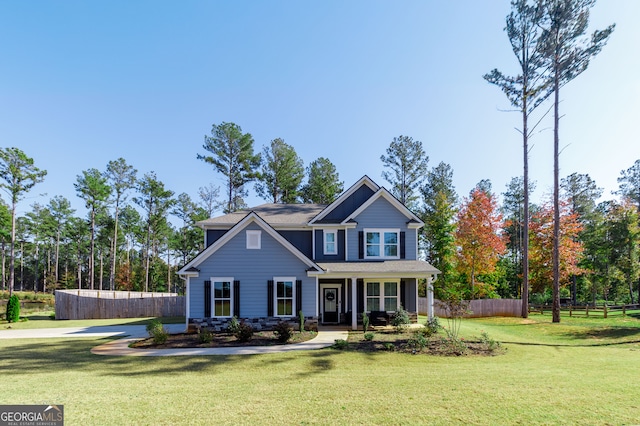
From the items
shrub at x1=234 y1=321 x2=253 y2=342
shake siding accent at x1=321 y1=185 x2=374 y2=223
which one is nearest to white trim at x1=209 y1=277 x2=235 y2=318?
shrub at x1=234 y1=321 x2=253 y2=342

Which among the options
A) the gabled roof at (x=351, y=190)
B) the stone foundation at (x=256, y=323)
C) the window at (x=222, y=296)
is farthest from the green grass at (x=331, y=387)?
the gabled roof at (x=351, y=190)

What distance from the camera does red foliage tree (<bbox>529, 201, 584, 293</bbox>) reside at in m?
30.1

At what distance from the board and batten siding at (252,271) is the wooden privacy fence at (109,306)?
12.4 m

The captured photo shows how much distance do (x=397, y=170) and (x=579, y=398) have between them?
31.3m

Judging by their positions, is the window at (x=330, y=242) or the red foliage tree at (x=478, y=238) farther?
the red foliage tree at (x=478, y=238)

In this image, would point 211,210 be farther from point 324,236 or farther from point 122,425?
point 122,425

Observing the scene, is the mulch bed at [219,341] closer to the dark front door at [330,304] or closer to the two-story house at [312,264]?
the two-story house at [312,264]

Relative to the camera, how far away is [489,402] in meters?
6.62

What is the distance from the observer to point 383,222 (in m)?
19.9

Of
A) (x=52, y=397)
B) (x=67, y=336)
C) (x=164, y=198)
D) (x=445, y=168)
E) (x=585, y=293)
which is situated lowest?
(x=585, y=293)

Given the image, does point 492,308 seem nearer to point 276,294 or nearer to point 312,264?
point 312,264

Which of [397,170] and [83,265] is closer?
[397,170]

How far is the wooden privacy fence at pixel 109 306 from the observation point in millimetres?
24297

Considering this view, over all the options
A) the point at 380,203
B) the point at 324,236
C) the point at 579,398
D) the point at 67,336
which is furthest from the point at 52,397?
the point at 380,203
